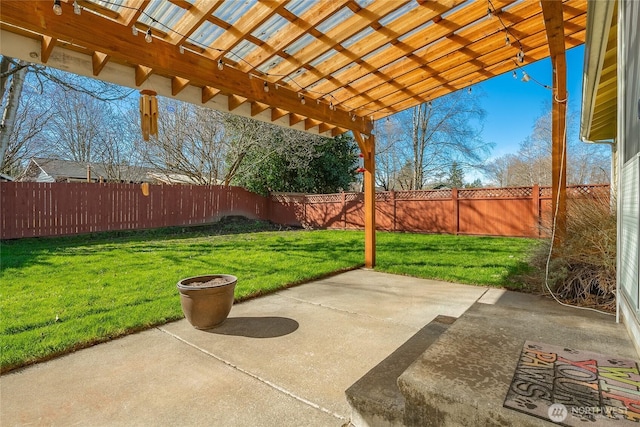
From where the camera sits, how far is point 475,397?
4.47 ft

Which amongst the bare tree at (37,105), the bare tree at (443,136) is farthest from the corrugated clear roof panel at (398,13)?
the bare tree at (443,136)

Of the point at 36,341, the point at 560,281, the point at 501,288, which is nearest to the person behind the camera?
the point at 36,341

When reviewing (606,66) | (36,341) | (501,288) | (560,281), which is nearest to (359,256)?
(501,288)

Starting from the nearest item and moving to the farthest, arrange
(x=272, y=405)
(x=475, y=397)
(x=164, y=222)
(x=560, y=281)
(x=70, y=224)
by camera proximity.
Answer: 1. (x=475, y=397)
2. (x=272, y=405)
3. (x=560, y=281)
4. (x=70, y=224)
5. (x=164, y=222)

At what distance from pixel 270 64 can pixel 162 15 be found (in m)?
1.24

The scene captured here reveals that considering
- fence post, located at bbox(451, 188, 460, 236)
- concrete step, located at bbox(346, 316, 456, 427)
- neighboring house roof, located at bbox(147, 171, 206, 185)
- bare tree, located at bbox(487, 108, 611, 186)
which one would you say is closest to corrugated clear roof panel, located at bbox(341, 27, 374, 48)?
concrete step, located at bbox(346, 316, 456, 427)

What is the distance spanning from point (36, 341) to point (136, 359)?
988mm

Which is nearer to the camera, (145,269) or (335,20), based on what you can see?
(335,20)

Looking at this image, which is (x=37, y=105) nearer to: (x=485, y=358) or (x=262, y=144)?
(x=262, y=144)

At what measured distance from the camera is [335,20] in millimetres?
3156

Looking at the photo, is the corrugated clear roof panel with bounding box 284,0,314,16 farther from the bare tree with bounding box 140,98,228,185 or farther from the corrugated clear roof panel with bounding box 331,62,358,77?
the bare tree with bounding box 140,98,228,185

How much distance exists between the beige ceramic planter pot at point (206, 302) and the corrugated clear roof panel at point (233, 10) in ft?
8.14

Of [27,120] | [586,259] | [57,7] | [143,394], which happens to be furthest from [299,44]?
[27,120]

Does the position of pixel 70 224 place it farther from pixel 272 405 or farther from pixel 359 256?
pixel 272 405
